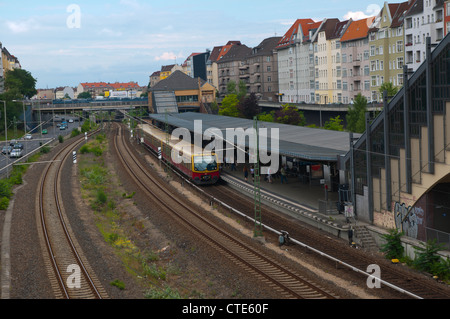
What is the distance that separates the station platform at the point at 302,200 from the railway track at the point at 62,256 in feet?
38.7

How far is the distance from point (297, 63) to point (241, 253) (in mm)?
81590

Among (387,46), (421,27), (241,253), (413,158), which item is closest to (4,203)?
(241,253)

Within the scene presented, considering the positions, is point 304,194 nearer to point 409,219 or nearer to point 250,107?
point 409,219

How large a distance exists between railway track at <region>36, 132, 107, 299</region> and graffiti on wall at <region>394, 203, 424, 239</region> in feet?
43.3

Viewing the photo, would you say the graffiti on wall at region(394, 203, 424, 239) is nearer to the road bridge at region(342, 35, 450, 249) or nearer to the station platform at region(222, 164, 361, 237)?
the road bridge at region(342, 35, 450, 249)

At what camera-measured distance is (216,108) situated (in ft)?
376

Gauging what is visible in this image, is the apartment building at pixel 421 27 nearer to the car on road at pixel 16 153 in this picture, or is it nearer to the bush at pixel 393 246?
the bush at pixel 393 246

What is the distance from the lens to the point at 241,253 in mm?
23656

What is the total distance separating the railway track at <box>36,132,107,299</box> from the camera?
18828 millimetres

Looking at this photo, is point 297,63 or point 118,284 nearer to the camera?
point 118,284
